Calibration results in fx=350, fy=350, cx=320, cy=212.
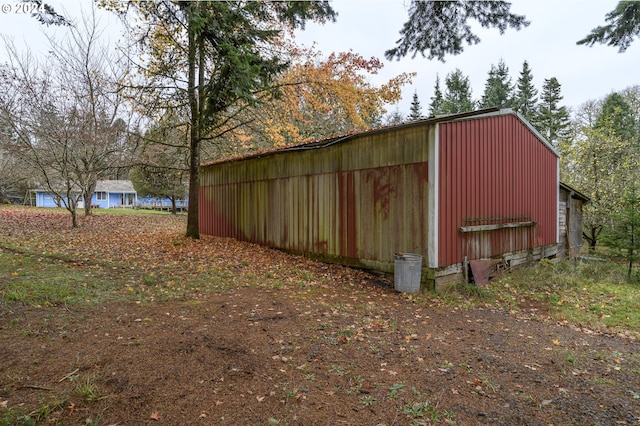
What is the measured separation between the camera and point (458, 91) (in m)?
34.8

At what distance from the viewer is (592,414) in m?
2.81

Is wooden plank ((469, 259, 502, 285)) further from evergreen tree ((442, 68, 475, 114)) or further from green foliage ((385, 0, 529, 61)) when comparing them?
evergreen tree ((442, 68, 475, 114))

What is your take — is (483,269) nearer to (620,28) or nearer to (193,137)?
(620,28)

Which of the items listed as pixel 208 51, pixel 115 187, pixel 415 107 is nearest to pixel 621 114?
pixel 415 107

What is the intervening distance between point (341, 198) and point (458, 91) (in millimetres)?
31666

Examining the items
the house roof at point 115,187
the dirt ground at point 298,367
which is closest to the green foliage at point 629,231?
the dirt ground at point 298,367

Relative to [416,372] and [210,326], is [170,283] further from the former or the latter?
[416,372]

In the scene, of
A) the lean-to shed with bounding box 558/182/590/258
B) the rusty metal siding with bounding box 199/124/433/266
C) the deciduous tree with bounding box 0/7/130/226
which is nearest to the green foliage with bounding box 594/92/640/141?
the lean-to shed with bounding box 558/182/590/258

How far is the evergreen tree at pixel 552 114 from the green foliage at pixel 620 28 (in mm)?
28091

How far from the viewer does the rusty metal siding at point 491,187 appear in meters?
7.07

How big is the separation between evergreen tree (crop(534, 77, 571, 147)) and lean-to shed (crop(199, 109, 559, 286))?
21.5 m

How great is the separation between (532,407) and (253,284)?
4.82 m

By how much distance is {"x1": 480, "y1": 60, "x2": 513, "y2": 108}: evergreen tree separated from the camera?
31.2 m

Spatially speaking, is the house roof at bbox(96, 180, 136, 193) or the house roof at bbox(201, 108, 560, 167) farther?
the house roof at bbox(96, 180, 136, 193)
